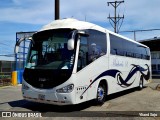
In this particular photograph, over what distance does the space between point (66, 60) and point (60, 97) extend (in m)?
1.29

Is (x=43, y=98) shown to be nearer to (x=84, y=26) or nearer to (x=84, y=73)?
(x=84, y=73)

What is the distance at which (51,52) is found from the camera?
1112 centimetres

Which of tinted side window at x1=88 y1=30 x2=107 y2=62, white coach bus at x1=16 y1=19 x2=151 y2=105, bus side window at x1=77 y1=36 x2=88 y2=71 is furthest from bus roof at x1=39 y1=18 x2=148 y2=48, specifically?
bus side window at x1=77 y1=36 x2=88 y2=71

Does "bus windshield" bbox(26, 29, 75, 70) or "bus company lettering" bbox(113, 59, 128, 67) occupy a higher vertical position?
"bus windshield" bbox(26, 29, 75, 70)

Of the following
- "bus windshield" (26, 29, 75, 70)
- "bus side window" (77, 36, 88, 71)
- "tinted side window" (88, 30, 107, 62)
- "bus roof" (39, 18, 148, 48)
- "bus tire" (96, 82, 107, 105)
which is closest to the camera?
"bus windshield" (26, 29, 75, 70)

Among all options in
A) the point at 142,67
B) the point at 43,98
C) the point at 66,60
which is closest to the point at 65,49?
the point at 66,60

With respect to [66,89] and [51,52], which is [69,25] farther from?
[66,89]

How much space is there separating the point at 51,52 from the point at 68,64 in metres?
0.97

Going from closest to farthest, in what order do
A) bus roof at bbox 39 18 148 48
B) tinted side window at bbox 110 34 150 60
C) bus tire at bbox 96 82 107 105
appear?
1. bus roof at bbox 39 18 148 48
2. bus tire at bbox 96 82 107 105
3. tinted side window at bbox 110 34 150 60

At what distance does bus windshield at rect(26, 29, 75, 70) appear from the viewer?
1065cm

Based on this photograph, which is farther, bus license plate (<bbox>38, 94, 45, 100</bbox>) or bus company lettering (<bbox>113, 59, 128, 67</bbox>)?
bus company lettering (<bbox>113, 59, 128, 67</bbox>)

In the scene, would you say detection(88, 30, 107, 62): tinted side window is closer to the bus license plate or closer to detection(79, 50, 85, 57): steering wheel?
detection(79, 50, 85, 57): steering wheel

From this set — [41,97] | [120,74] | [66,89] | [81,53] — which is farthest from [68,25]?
[120,74]

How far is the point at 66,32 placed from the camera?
36.3 feet
